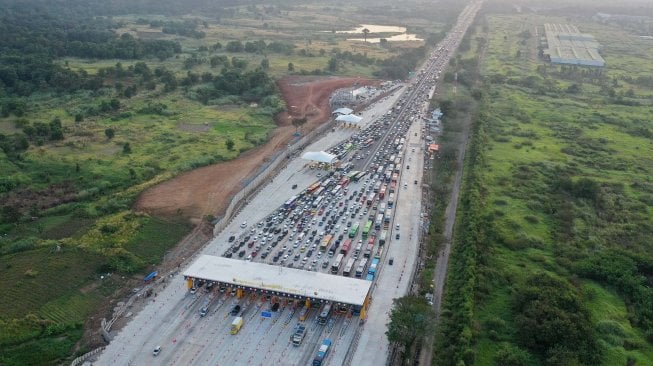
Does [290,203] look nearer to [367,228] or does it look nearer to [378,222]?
[367,228]

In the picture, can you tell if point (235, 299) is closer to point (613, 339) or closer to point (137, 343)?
point (137, 343)

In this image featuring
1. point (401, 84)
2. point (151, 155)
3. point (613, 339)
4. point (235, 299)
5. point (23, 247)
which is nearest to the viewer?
point (613, 339)

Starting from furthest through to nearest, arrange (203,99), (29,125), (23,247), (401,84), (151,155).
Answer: (401,84)
(203,99)
(29,125)
(151,155)
(23,247)

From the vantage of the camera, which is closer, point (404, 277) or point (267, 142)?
point (404, 277)

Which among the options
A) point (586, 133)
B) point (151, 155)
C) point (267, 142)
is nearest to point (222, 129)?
point (267, 142)

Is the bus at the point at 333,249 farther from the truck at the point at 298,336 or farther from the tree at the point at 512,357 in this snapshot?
the tree at the point at 512,357

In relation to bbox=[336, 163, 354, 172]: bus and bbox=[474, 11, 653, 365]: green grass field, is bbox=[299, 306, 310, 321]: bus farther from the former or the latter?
bbox=[336, 163, 354, 172]: bus
